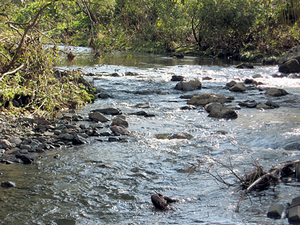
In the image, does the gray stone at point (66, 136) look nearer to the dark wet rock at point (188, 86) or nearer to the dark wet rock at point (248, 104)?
the dark wet rock at point (248, 104)

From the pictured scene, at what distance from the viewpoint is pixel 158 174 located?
4.76 metres

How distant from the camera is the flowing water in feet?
11.7

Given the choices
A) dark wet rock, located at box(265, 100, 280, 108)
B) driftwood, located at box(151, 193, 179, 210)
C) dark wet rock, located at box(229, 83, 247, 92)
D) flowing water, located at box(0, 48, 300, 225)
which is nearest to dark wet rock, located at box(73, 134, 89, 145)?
flowing water, located at box(0, 48, 300, 225)

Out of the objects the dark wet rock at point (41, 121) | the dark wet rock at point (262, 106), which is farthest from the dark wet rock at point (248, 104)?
the dark wet rock at point (41, 121)

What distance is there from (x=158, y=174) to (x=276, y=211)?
1.92 meters

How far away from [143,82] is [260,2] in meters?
13.0

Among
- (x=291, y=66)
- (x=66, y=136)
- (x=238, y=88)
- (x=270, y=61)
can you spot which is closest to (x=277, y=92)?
(x=238, y=88)

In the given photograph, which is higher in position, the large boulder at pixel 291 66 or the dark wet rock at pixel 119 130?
the large boulder at pixel 291 66

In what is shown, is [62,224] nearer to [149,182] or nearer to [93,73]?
[149,182]

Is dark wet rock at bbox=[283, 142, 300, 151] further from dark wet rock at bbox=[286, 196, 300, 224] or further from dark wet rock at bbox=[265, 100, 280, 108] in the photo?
dark wet rock at bbox=[265, 100, 280, 108]

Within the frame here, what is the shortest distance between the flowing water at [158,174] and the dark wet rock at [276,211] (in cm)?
8

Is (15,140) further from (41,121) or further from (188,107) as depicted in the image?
(188,107)

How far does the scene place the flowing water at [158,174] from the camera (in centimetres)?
356

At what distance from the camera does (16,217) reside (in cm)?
349
